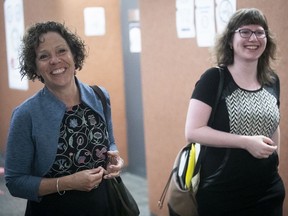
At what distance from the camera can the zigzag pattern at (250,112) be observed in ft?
5.92

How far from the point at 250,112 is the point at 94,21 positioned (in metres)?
3.56

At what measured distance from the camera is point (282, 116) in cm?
242

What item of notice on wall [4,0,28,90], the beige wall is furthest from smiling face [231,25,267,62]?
notice on wall [4,0,28,90]

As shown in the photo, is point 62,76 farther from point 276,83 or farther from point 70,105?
point 276,83

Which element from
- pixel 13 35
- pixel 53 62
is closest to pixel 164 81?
pixel 53 62

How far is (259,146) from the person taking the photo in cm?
174

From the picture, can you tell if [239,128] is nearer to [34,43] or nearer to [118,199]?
[118,199]

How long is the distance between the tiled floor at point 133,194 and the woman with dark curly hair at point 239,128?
204 cm

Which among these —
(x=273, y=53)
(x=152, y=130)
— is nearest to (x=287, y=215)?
(x=273, y=53)

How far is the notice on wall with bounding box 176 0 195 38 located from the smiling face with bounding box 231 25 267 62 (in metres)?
1.09

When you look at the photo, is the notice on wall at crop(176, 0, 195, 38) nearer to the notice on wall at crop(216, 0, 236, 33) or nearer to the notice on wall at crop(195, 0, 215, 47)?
the notice on wall at crop(195, 0, 215, 47)

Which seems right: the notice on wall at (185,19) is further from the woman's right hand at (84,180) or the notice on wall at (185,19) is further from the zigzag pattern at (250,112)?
the woman's right hand at (84,180)

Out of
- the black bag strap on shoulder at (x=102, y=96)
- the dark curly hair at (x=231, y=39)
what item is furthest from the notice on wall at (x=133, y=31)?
the black bag strap on shoulder at (x=102, y=96)

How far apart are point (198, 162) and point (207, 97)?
0.35 metres
